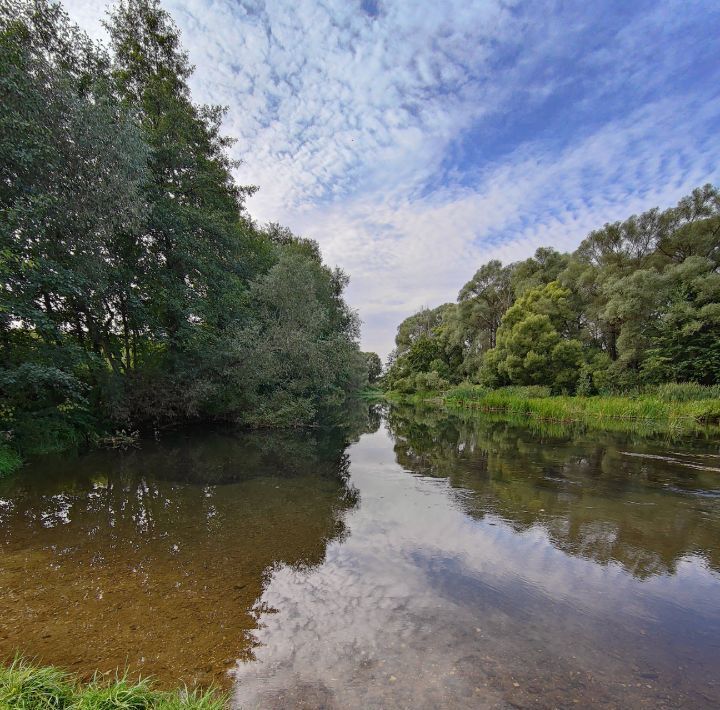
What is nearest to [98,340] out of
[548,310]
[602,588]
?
[602,588]

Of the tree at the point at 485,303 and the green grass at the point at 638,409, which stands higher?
the tree at the point at 485,303

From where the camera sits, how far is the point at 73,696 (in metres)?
2.32

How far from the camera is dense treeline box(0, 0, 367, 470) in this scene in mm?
8484

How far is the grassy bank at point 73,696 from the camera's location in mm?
2180

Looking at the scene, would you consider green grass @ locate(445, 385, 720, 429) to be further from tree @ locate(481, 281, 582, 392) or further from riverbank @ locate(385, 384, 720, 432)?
tree @ locate(481, 281, 582, 392)

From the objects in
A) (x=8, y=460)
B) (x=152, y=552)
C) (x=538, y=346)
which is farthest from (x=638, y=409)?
(x=8, y=460)

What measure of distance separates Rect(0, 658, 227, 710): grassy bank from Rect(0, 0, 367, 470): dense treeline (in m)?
7.46

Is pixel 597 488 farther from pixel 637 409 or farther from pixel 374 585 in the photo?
pixel 637 409

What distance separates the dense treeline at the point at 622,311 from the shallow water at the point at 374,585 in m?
22.3

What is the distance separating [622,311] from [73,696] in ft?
109

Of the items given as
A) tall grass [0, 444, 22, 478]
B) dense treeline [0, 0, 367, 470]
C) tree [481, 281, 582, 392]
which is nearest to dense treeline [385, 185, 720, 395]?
tree [481, 281, 582, 392]

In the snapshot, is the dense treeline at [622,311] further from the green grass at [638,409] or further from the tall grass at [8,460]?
the tall grass at [8,460]

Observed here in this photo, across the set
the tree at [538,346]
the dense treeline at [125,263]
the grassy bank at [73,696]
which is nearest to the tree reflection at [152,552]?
the grassy bank at [73,696]

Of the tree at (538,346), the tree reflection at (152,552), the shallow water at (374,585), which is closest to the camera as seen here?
the shallow water at (374,585)
